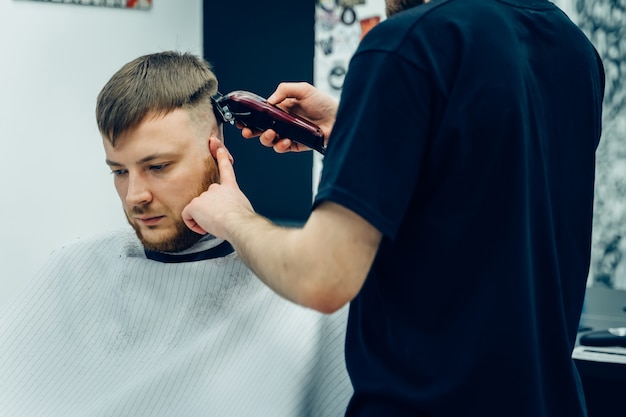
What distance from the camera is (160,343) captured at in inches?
70.7

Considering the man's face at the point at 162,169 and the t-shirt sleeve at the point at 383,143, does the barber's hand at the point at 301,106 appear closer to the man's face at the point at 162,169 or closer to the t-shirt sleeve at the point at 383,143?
the man's face at the point at 162,169

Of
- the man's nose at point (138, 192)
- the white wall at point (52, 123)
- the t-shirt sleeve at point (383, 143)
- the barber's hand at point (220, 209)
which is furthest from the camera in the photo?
the white wall at point (52, 123)

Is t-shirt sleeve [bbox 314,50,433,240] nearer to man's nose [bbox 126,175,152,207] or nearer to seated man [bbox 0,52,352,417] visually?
seated man [bbox 0,52,352,417]

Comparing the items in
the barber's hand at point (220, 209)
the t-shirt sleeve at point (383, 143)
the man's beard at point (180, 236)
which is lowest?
the man's beard at point (180, 236)

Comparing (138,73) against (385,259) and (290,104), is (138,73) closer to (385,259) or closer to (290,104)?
(290,104)

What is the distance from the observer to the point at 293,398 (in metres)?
1.64

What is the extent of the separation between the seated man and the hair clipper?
0.19 metres

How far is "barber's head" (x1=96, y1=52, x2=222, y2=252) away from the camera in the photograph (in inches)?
71.2

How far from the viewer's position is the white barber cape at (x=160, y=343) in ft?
5.44

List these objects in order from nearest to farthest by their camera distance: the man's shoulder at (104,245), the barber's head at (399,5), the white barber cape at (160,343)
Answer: the barber's head at (399,5) < the white barber cape at (160,343) < the man's shoulder at (104,245)

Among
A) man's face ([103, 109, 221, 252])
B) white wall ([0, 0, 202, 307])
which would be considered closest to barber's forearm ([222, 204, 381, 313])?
man's face ([103, 109, 221, 252])

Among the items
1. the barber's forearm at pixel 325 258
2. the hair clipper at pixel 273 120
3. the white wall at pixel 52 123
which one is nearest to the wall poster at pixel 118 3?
the white wall at pixel 52 123

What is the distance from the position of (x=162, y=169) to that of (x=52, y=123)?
1770 millimetres

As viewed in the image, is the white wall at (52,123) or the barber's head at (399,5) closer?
the barber's head at (399,5)
